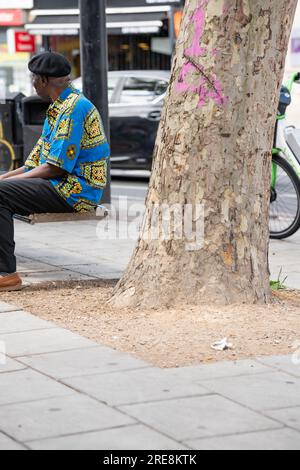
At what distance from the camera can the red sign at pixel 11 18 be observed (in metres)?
27.5

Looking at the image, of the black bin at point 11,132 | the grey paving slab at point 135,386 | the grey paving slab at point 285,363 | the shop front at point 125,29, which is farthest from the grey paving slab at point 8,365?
the shop front at point 125,29

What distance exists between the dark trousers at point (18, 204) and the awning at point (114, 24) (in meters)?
17.1

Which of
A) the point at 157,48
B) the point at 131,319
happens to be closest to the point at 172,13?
the point at 157,48

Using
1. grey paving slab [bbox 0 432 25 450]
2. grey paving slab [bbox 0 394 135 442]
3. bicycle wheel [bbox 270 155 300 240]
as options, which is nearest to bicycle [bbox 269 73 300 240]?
bicycle wheel [bbox 270 155 300 240]

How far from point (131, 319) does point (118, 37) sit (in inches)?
854

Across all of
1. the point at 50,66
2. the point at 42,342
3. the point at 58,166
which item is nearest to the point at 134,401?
the point at 42,342

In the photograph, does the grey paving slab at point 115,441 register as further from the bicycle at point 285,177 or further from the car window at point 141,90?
the car window at point 141,90

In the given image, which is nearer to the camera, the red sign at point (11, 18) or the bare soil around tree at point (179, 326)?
the bare soil around tree at point (179, 326)

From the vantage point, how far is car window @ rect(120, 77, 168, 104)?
16641 mm

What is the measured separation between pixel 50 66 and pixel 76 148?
655 mm

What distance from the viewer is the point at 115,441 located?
411 centimetres

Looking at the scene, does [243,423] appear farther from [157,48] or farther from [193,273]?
[157,48]

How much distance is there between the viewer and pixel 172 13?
76.0ft

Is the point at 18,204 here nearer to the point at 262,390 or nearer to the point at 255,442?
the point at 262,390
